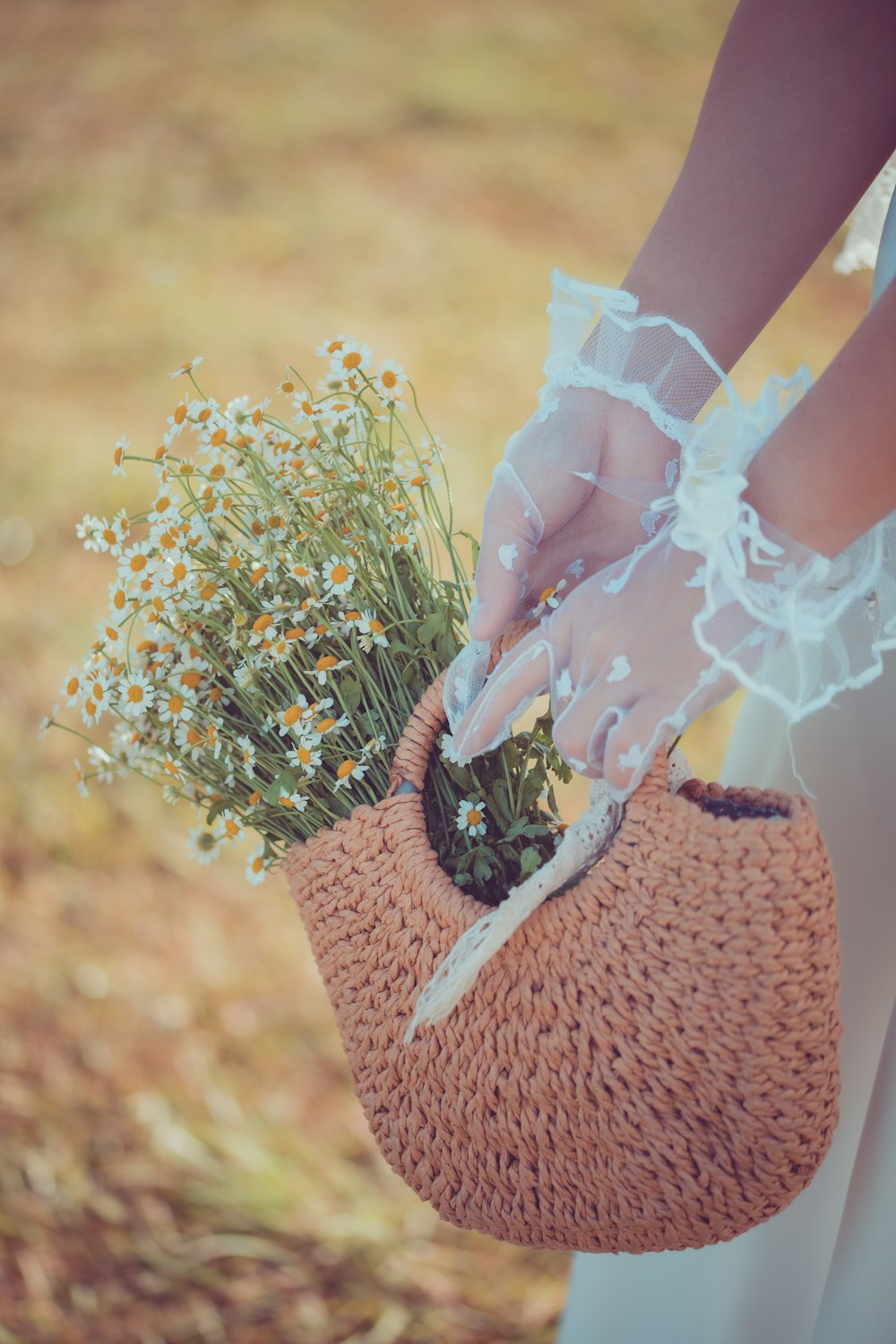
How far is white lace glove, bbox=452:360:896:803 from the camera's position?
0.72m

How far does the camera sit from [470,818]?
89 cm

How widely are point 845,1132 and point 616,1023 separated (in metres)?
0.41

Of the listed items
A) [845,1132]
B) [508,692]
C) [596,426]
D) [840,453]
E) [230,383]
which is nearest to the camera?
[840,453]

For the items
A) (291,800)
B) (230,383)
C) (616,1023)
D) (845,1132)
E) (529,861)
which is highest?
(230,383)

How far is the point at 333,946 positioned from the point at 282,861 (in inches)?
4.1

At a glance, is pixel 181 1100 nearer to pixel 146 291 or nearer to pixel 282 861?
pixel 282 861

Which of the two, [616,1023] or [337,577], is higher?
[337,577]

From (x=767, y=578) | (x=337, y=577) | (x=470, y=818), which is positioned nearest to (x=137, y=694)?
(x=337, y=577)

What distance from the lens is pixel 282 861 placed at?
38.3 inches

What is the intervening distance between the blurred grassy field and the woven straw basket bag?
1.10m

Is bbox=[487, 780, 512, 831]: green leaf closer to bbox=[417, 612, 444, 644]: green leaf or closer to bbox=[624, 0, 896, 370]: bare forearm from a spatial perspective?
bbox=[417, 612, 444, 644]: green leaf

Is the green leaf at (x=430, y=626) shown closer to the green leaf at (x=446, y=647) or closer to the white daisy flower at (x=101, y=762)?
the green leaf at (x=446, y=647)

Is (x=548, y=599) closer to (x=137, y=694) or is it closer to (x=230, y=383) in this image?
(x=137, y=694)

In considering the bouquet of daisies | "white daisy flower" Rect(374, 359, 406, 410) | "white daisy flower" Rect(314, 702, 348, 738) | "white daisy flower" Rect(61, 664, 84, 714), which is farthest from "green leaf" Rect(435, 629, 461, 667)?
"white daisy flower" Rect(61, 664, 84, 714)
